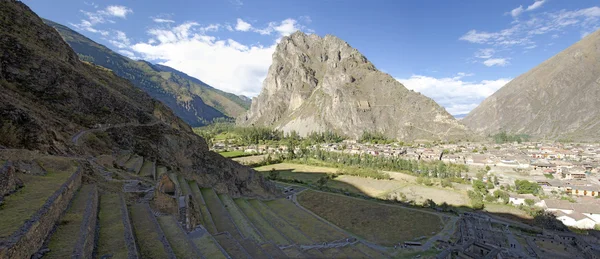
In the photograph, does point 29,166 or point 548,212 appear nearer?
point 29,166

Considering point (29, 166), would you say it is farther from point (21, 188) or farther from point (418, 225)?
point (418, 225)

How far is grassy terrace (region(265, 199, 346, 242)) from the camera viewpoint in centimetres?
2794

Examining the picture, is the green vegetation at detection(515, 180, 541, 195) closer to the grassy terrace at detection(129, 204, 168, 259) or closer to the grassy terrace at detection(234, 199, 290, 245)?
the grassy terrace at detection(234, 199, 290, 245)

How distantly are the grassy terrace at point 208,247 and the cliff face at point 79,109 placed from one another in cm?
1158

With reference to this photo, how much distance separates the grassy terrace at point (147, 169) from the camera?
2084 cm

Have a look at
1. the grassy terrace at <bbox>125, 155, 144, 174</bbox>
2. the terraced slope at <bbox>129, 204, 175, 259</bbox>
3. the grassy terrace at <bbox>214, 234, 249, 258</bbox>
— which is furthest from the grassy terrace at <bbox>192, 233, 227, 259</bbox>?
the grassy terrace at <bbox>125, 155, 144, 174</bbox>

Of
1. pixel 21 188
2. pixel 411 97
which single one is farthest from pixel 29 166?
pixel 411 97

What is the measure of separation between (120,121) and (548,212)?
60.6 m

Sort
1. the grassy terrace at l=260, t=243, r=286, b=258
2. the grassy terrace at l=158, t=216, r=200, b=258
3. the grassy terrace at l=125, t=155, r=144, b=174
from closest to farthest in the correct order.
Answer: the grassy terrace at l=158, t=216, r=200, b=258 < the grassy terrace at l=260, t=243, r=286, b=258 < the grassy terrace at l=125, t=155, r=144, b=174

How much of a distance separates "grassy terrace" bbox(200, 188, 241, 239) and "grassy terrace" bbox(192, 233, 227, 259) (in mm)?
5441

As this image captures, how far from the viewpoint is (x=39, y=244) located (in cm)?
702

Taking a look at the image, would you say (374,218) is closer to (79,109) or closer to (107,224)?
(107,224)

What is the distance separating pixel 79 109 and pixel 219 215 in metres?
20.1

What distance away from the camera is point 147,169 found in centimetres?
2255
